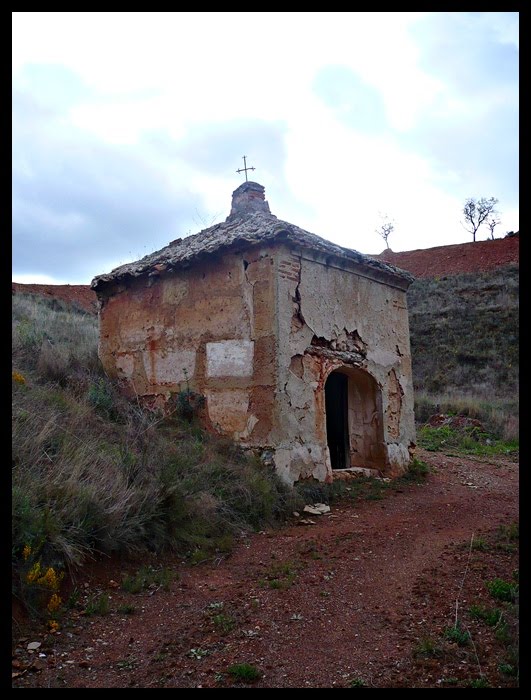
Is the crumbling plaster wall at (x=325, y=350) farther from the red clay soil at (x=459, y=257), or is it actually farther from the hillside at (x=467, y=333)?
the red clay soil at (x=459, y=257)

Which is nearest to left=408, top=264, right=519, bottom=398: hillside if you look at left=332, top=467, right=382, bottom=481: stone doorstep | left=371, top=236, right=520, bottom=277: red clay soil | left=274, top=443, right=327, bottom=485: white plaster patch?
left=371, top=236, right=520, bottom=277: red clay soil

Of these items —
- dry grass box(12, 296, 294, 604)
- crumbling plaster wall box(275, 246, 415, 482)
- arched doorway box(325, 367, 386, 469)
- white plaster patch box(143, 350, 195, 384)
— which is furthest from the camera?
arched doorway box(325, 367, 386, 469)

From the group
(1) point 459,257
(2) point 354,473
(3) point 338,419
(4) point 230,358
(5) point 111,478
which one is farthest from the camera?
(1) point 459,257

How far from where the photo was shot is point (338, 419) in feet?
36.9

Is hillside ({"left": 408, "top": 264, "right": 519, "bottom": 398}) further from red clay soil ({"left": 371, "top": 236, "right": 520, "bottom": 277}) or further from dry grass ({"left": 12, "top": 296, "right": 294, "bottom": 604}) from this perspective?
dry grass ({"left": 12, "top": 296, "right": 294, "bottom": 604})

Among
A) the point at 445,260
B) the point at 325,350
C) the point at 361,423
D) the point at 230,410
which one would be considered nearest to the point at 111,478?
the point at 230,410

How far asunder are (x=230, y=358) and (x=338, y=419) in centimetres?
341

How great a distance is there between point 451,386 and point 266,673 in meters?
18.9

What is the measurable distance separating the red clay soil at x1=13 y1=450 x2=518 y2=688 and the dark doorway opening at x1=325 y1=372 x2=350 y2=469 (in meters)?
3.59

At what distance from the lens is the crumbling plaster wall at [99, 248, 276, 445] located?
27.5ft

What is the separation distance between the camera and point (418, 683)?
341 centimetres

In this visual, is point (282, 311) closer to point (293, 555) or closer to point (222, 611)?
point (293, 555)

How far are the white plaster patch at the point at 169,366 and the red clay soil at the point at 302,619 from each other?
334 cm

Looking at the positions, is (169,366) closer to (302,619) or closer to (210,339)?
(210,339)
